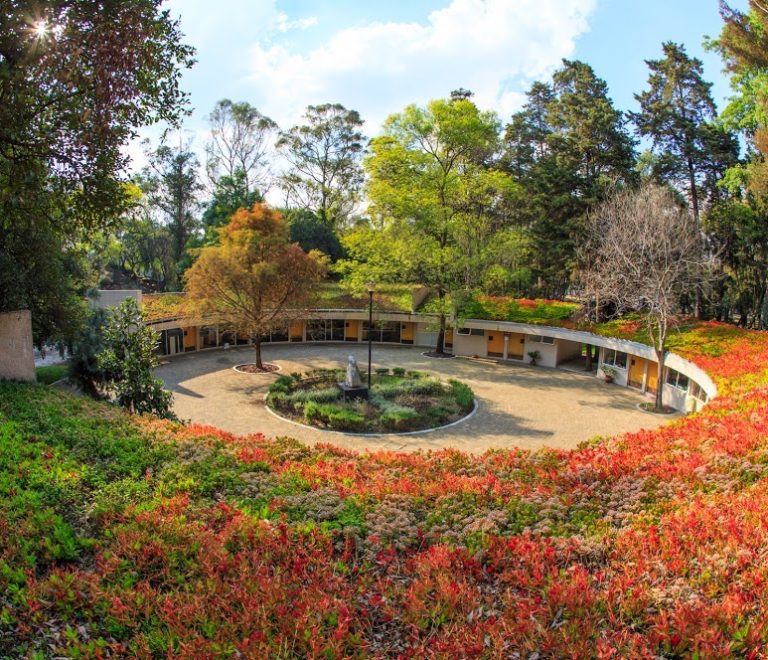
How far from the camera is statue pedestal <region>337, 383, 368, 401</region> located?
63.1 ft

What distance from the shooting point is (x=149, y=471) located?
721 cm

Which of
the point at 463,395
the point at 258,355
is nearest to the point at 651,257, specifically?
the point at 463,395

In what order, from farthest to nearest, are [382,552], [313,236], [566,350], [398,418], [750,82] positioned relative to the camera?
[313,236] → [566,350] → [750,82] → [398,418] → [382,552]

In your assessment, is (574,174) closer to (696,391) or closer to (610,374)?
(610,374)

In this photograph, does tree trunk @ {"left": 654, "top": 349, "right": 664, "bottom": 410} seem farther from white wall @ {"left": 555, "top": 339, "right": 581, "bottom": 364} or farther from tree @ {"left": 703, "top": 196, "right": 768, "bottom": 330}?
white wall @ {"left": 555, "top": 339, "right": 581, "bottom": 364}

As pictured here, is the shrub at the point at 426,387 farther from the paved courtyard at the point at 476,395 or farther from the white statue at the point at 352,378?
the white statue at the point at 352,378

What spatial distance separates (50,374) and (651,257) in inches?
937

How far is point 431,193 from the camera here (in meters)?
27.9

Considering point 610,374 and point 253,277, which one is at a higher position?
point 253,277

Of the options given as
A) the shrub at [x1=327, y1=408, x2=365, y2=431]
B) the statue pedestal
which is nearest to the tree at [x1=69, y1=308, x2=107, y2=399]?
the shrub at [x1=327, y1=408, x2=365, y2=431]

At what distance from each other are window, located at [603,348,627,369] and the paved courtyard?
1192mm

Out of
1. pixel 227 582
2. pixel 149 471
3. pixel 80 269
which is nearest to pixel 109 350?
pixel 80 269

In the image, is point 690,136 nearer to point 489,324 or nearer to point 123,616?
point 489,324

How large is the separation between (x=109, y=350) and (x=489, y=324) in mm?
20361
